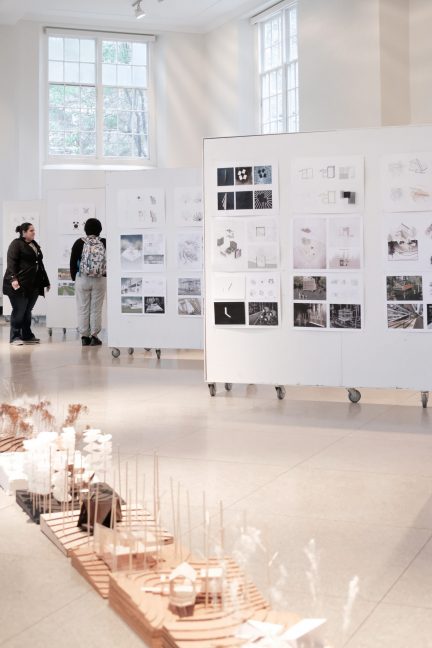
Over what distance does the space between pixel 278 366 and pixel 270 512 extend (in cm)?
371

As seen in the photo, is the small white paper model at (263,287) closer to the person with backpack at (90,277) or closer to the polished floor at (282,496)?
the polished floor at (282,496)

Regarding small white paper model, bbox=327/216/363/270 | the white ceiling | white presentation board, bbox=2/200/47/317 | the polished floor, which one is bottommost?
the polished floor

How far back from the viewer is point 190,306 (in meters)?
12.4

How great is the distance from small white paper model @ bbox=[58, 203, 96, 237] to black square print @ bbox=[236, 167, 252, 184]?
26.3 feet

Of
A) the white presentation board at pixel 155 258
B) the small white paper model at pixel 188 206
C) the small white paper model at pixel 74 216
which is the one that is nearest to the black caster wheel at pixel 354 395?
the white presentation board at pixel 155 258

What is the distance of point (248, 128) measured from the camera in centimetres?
2234

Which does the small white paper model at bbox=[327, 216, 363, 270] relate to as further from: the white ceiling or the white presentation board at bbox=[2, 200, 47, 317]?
the white ceiling

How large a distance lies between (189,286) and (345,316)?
Answer: 167 inches

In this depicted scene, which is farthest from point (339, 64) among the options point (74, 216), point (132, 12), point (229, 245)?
point (229, 245)

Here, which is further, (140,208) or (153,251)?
(153,251)

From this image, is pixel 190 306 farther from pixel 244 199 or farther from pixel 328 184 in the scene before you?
pixel 328 184

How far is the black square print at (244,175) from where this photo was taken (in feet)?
28.5

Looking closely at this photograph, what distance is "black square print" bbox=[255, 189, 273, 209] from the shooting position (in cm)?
863

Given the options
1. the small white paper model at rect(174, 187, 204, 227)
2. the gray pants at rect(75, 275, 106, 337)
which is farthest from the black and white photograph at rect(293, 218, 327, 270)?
the gray pants at rect(75, 275, 106, 337)
